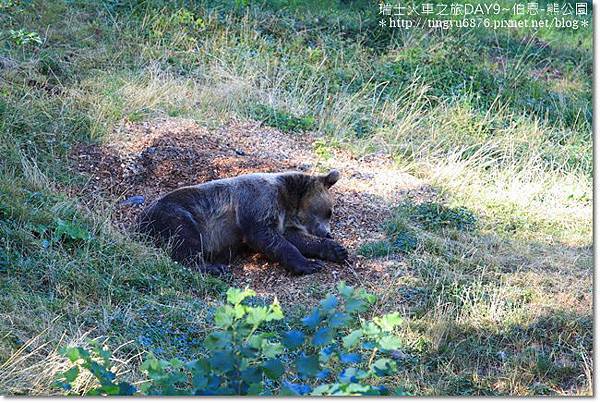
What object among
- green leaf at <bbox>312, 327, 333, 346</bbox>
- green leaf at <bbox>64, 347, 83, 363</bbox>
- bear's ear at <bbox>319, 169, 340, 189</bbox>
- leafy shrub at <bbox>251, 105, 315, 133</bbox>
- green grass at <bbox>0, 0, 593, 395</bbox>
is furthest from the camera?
leafy shrub at <bbox>251, 105, 315, 133</bbox>

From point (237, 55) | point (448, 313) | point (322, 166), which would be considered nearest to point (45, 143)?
point (322, 166)

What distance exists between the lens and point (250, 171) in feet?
28.6

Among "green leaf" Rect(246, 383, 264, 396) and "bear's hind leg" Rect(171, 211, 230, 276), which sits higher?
"green leaf" Rect(246, 383, 264, 396)

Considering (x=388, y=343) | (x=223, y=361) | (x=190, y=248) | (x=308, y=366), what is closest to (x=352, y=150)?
(x=190, y=248)

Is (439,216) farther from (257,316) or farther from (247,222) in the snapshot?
(257,316)

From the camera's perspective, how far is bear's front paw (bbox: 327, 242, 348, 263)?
7621 mm

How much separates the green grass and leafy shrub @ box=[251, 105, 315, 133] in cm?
2

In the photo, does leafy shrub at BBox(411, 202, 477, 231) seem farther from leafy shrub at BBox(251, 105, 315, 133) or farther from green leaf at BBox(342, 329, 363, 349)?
green leaf at BBox(342, 329, 363, 349)

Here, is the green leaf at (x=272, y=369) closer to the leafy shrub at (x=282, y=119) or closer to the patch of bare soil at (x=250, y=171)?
the patch of bare soil at (x=250, y=171)

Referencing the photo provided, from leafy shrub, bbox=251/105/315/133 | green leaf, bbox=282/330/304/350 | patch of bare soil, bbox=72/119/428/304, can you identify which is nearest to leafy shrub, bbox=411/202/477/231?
patch of bare soil, bbox=72/119/428/304

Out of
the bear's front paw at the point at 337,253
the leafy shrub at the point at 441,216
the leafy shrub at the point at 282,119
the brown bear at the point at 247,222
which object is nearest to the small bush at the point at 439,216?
the leafy shrub at the point at 441,216

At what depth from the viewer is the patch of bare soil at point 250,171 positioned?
7473 mm

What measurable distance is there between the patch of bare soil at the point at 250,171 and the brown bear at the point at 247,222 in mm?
146

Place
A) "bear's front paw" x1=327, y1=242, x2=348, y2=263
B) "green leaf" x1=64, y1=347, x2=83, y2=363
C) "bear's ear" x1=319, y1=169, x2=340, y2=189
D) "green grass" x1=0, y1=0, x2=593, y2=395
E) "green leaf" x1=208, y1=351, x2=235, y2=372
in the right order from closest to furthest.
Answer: "green leaf" x1=208, y1=351, x2=235, y2=372 → "green leaf" x1=64, y1=347, x2=83, y2=363 → "green grass" x1=0, y1=0, x2=593, y2=395 → "bear's front paw" x1=327, y1=242, x2=348, y2=263 → "bear's ear" x1=319, y1=169, x2=340, y2=189
